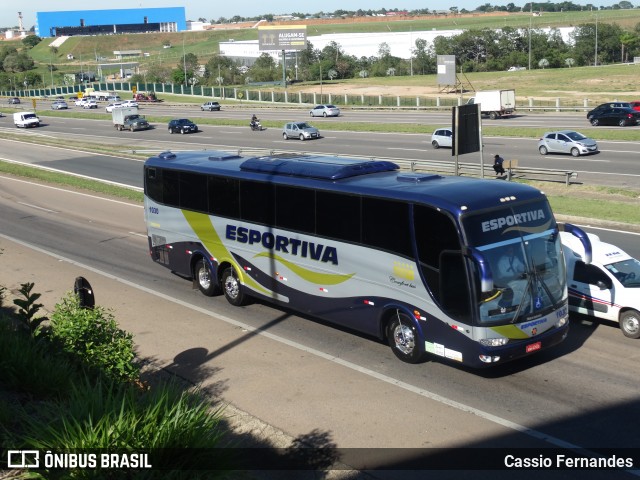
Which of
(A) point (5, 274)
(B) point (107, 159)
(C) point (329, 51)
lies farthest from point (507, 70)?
(A) point (5, 274)

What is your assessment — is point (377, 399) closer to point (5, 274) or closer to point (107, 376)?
point (107, 376)

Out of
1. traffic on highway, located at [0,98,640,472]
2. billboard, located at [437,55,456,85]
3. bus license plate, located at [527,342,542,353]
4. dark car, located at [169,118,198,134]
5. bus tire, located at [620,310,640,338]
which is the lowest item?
traffic on highway, located at [0,98,640,472]

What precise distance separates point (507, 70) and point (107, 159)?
87.7 meters

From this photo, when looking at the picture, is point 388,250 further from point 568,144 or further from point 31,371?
point 568,144

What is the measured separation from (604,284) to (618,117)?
42268 millimetres

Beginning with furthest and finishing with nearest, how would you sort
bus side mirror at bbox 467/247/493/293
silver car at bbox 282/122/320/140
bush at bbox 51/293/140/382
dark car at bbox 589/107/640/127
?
silver car at bbox 282/122/320/140
dark car at bbox 589/107/640/127
bus side mirror at bbox 467/247/493/293
bush at bbox 51/293/140/382

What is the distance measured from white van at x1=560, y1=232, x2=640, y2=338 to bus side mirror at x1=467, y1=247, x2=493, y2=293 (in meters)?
3.88

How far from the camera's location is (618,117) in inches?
2083

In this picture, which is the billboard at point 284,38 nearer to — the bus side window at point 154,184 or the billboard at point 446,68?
the billboard at point 446,68

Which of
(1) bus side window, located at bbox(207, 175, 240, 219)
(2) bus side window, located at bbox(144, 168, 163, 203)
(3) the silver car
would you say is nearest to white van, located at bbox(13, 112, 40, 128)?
(3) the silver car

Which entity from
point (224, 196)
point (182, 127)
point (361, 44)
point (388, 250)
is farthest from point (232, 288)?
point (361, 44)

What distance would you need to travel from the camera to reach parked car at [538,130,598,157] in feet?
136

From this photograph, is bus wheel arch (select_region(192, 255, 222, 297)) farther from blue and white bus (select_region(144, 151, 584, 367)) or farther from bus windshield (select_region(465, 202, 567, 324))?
bus windshield (select_region(465, 202, 567, 324))

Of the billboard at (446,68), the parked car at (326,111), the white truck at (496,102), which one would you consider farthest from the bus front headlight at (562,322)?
the billboard at (446,68)
